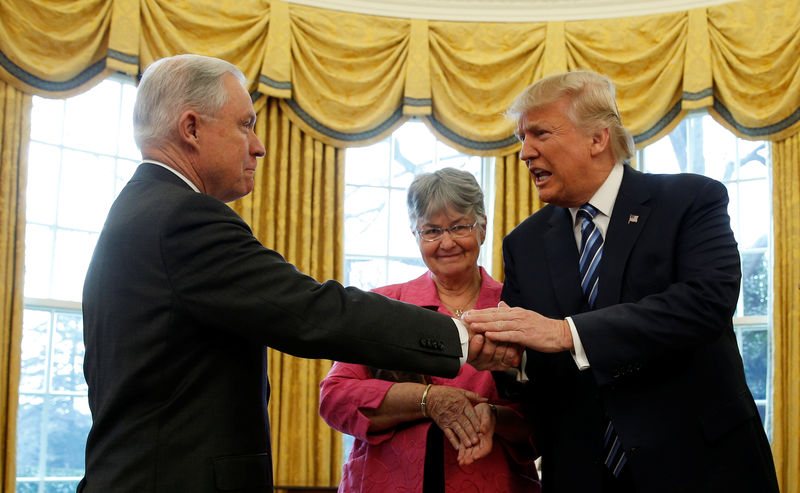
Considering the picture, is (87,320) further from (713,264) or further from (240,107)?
(713,264)

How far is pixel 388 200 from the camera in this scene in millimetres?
6707

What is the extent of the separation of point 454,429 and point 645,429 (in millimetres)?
567

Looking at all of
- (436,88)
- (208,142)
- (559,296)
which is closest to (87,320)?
(208,142)

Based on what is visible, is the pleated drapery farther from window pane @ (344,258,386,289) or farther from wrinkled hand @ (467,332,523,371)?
wrinkled hand @ (467,332,523,371)

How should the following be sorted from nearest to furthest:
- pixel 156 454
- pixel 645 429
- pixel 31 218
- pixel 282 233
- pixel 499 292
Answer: pixel 156 454 < pixel 645 429 < pixel 499 292 < pixel 31 218 < pixel 282 233

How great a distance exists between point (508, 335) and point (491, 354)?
99 millimetres

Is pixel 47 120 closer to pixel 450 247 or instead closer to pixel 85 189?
pixel 85 189

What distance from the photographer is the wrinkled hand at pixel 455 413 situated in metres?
2.48

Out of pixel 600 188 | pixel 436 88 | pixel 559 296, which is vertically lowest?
pixel 559 296

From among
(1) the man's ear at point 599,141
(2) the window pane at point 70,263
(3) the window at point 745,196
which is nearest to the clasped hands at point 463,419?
(1) the man's ear at point 599,141

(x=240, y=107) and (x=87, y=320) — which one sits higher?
(x=240, y=107)

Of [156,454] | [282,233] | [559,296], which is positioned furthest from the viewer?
[282,233]

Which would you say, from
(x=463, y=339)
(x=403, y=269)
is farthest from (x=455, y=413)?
(x=403, y=269)

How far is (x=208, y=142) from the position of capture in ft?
7.15
